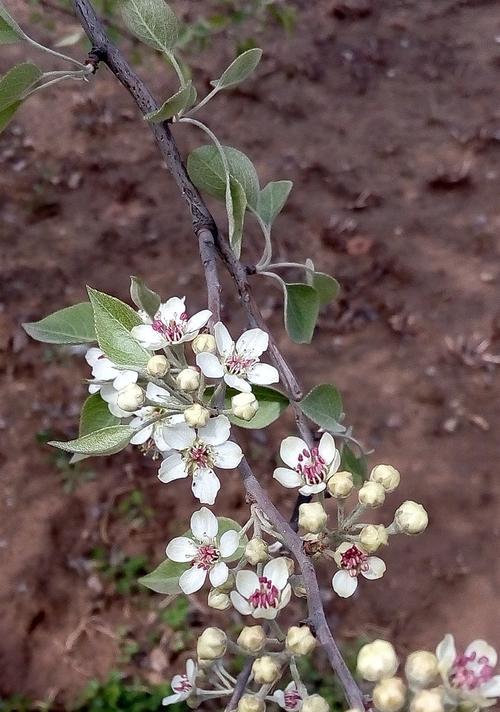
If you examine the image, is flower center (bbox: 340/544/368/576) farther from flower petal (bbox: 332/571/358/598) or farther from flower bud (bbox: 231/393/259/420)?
flower bud (bbox: 231/393/259/420)

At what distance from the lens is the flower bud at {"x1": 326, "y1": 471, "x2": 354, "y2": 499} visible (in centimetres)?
84

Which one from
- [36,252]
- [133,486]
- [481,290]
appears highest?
[36,252]

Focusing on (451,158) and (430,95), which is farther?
(430,95)

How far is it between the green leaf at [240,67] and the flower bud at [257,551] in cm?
68

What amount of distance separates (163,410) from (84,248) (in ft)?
9.00

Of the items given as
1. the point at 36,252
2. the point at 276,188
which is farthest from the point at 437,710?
the point at 36,252

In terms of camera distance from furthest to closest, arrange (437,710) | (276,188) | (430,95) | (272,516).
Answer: (430,95) → (276,188) → (272,516) → (437,710)

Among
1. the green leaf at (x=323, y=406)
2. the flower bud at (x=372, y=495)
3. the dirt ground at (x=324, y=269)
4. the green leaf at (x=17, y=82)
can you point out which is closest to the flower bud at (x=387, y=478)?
the flower bud at (x=372, y=495)

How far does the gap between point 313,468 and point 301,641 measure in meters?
0.24

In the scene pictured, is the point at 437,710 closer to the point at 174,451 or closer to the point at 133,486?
the point at 174,451

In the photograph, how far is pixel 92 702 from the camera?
2.29 meters

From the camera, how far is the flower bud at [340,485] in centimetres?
84

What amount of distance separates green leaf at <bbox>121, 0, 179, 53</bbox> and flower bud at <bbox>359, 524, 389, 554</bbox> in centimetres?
78

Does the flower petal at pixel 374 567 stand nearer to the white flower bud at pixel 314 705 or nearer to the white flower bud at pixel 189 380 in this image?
the white flower bud at pixel 314 705
